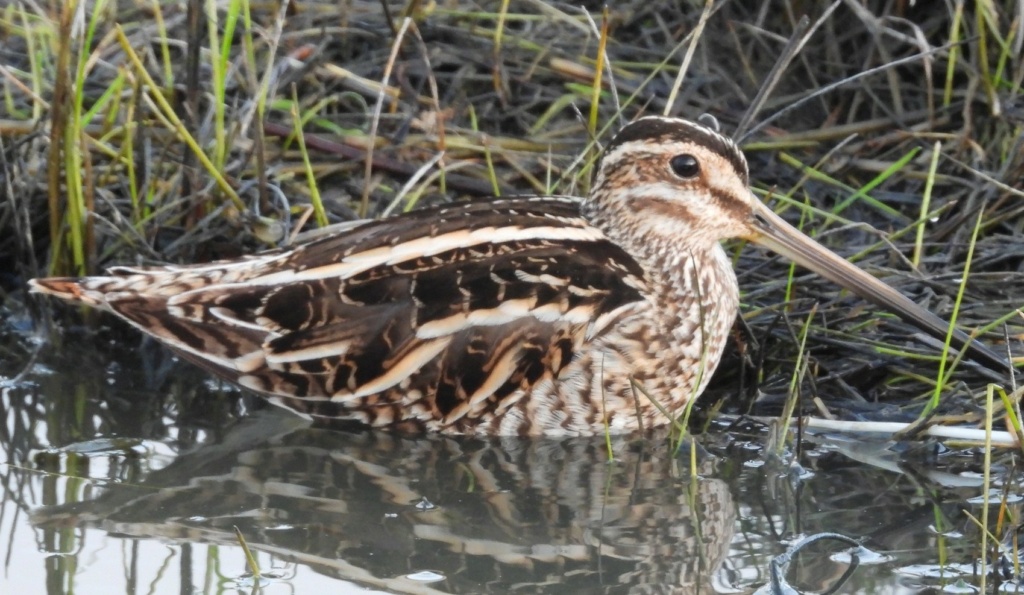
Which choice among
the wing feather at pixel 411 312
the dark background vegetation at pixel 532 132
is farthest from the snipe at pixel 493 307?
the dark background vegetation at pixel 532 132

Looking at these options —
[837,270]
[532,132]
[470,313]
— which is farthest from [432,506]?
[532,132]

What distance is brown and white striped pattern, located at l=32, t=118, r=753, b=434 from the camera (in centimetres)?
409

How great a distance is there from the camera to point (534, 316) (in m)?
4.08

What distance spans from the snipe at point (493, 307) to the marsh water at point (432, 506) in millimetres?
146

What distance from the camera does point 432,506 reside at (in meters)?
3.74

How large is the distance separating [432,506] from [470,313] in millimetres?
587

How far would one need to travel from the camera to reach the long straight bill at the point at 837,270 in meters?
4.29

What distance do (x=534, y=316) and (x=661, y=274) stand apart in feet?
1.47

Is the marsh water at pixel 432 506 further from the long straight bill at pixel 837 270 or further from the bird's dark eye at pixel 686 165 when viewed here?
the bird's dark eye at pixel 686 165

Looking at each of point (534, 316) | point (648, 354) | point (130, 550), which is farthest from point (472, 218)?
point (130, 550)

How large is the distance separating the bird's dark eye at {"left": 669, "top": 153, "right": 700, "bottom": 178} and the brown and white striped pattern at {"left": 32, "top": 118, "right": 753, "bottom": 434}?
0.02 meters

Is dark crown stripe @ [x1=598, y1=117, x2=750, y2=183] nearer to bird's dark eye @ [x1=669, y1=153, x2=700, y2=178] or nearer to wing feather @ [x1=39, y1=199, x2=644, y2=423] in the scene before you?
bird's dark eye @ [x1=669, y1=153, x2=700, y2=178]

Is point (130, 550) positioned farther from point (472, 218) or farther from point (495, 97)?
point (495, 97)

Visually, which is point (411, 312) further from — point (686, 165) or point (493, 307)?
point (686, 165)
